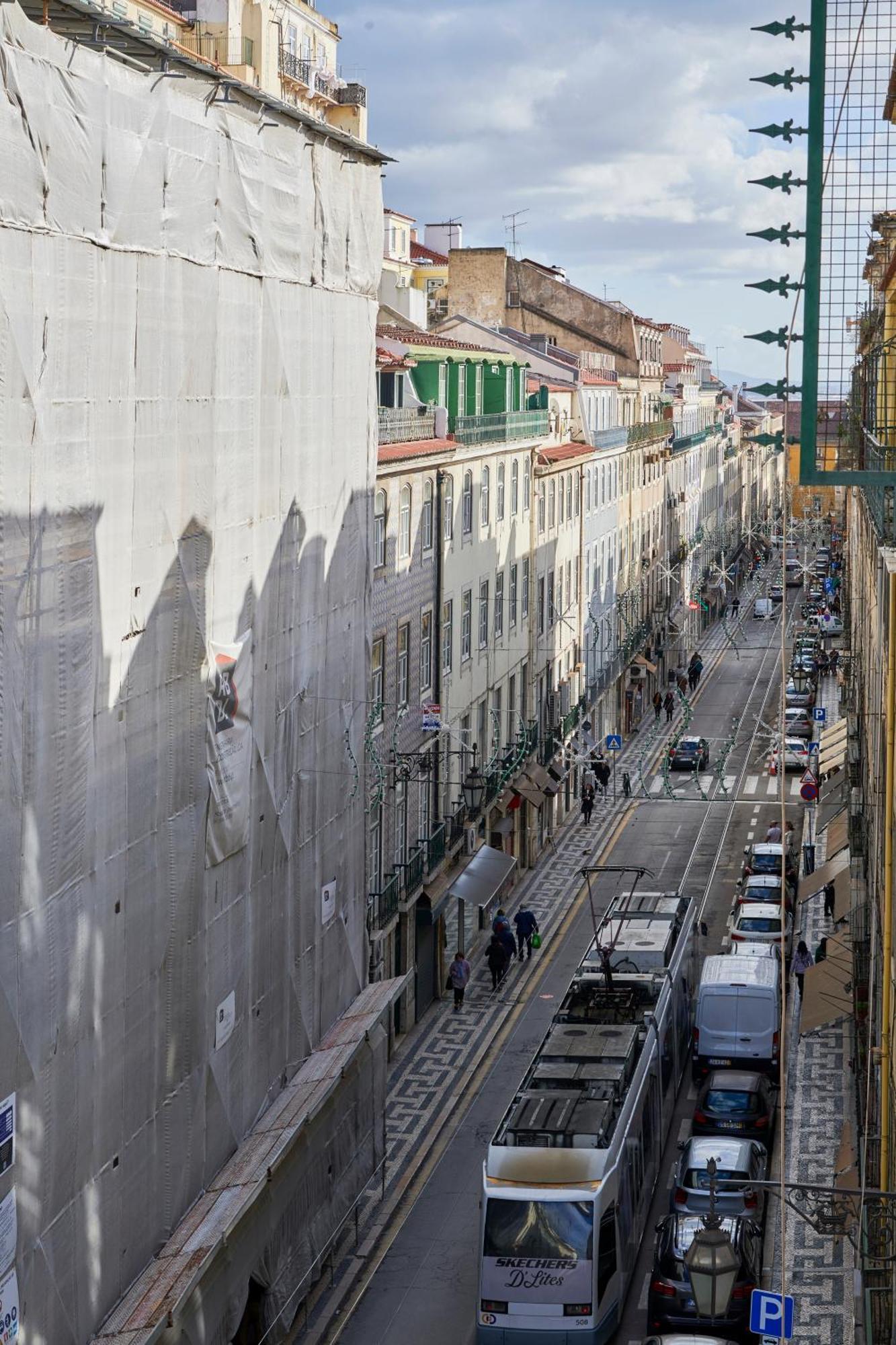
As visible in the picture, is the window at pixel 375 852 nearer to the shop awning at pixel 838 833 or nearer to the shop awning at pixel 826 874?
the shop awning at pixel 826 874

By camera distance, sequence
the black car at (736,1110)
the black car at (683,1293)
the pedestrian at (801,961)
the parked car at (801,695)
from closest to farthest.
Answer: the black car at (683,1293) → the black car at (736,1110) → the pedestrian at (801,961) → the parked car at (801,695)

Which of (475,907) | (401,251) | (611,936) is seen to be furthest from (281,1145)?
(401,251)

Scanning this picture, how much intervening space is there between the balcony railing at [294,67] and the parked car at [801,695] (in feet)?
83.7

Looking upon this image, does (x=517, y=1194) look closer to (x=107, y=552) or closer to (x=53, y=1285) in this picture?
(x=53, y=1285)

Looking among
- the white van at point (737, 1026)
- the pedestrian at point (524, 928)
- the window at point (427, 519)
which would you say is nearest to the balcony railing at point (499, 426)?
the window at point (427, 519)

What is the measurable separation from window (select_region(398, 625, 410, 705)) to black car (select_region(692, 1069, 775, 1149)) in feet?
29.4

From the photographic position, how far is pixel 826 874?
34.3m

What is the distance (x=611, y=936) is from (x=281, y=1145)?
39.4ft

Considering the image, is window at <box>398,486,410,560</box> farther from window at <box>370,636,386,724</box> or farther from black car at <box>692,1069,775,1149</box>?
black car at <box>692,1069,775,1149</box>

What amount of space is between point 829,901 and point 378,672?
45.2ft

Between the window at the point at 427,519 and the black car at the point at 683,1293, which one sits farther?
the window at the point at 427,519

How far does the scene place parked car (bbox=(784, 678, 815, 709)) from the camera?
224ft

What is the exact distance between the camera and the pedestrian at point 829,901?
3998 cm

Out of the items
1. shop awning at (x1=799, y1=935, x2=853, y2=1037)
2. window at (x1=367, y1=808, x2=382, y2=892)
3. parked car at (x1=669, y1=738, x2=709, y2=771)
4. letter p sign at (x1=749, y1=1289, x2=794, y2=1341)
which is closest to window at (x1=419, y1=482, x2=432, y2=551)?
window at (x1=367, y1=808, x2=382, y2=892)
